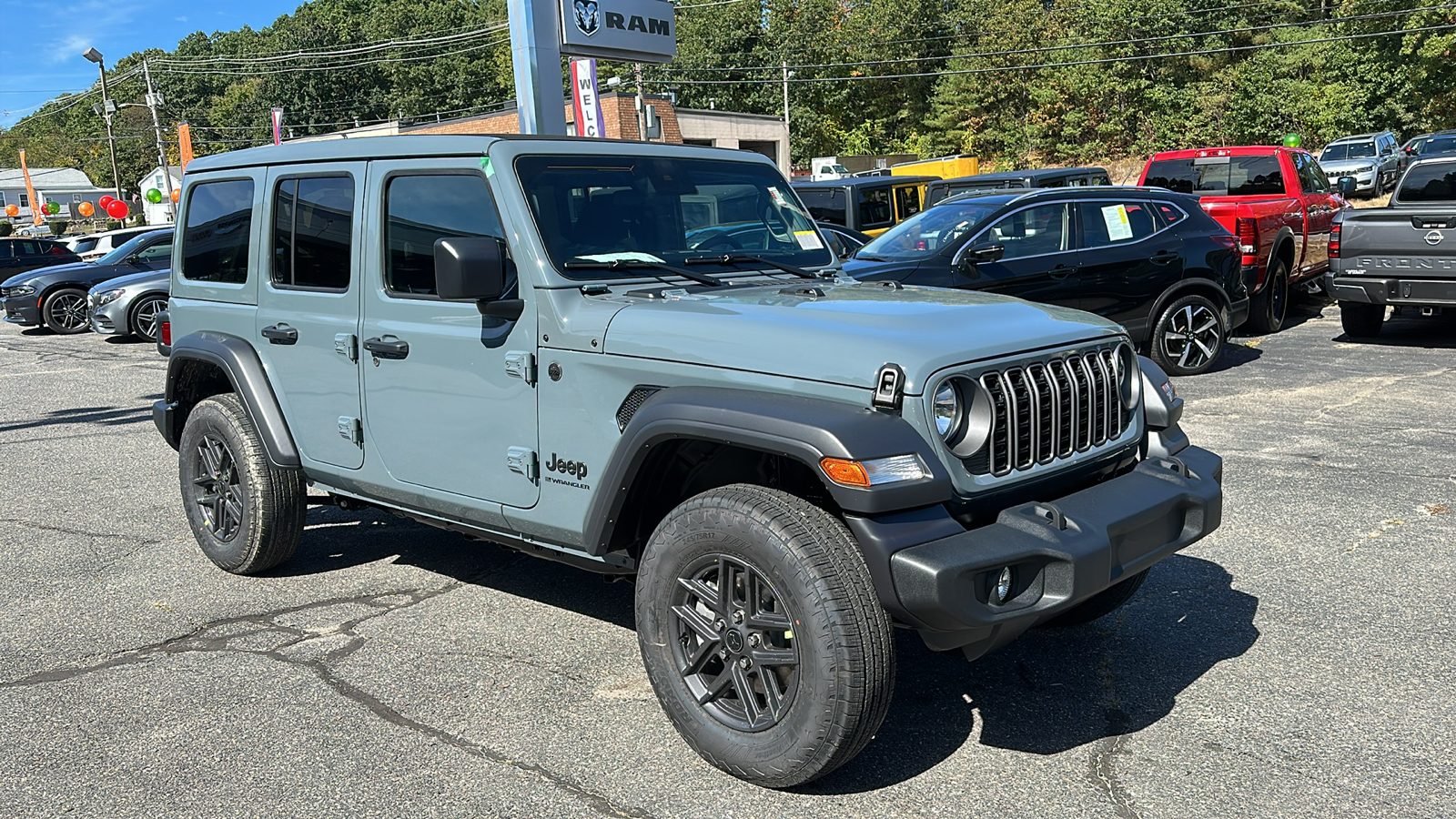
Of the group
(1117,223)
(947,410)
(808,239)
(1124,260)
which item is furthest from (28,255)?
(947,410)

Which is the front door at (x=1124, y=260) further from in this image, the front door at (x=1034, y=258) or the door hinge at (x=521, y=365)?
the door hinge at (x=521, y=365)

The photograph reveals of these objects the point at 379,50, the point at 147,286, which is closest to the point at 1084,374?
the point at 147,286

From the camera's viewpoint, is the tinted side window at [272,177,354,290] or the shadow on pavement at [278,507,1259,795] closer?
the shadow on pavement at [278,507,1259,795]

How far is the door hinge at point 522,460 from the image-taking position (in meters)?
3.90

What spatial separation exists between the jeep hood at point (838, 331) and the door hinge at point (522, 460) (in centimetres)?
53

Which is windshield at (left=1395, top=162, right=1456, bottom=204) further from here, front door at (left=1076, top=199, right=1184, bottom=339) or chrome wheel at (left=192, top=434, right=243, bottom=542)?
chrome wheel at (left=192, top=434, right=243, bottom=542)

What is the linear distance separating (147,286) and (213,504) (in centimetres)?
1245

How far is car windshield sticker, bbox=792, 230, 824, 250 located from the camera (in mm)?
4734

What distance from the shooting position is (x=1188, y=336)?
10.2 meters

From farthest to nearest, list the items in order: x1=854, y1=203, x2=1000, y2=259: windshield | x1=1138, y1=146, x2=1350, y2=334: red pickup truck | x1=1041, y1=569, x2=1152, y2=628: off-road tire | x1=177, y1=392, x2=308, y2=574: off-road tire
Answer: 1. x1=1138, y1=146, x2=1350, y2=334: red pickup truck
2. x1=854, y1=203, x2=1000, y2=259: windshield
3. x1=177, y1=392, x2=308, y2=574: off-road tire
4. x1=1041, y1=569, x2=1152, y2=628: off-road tire

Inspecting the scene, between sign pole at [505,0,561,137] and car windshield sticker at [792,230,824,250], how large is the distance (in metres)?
7.27

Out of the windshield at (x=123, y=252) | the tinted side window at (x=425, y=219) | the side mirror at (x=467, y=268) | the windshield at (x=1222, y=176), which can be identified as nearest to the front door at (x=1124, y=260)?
the windshield at (x=1222, y=176)

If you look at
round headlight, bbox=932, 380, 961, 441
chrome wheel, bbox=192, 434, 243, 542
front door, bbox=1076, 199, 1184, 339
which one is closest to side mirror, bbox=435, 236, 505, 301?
round headlight, bbox=932, 380, 961, 441

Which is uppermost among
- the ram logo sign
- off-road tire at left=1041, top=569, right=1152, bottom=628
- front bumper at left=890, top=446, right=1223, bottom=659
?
the ram logo sign
